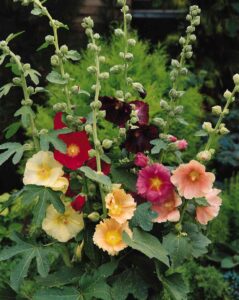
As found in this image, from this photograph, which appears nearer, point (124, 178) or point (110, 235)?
point (110, 235)

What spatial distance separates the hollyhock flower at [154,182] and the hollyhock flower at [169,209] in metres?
0.03

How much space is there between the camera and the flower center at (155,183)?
1418 mm

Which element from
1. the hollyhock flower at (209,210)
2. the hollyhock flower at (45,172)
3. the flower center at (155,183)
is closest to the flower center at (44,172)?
the hollyhock flower at (45,172)

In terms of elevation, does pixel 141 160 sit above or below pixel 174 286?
above

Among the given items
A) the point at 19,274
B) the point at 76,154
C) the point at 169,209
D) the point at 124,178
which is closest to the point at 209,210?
the point at 169,209

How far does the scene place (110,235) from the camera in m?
1.40

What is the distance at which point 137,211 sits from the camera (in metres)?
1.42

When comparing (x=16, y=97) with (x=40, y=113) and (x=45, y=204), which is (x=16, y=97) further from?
(x=45, y=204)

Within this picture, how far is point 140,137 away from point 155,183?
12cm

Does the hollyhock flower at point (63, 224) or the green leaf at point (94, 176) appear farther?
the hollyhock flower at point (63, 224)

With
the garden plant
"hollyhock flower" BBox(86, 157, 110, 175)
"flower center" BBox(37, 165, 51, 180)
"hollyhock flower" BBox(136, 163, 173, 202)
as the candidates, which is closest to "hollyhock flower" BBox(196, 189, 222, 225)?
the garden plant

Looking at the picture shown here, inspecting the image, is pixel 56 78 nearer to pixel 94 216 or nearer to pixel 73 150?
pixel 73 150

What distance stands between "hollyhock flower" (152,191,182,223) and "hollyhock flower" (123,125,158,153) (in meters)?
0.13

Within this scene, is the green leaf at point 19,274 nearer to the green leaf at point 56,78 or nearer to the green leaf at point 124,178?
the green leaf at point 124,178
